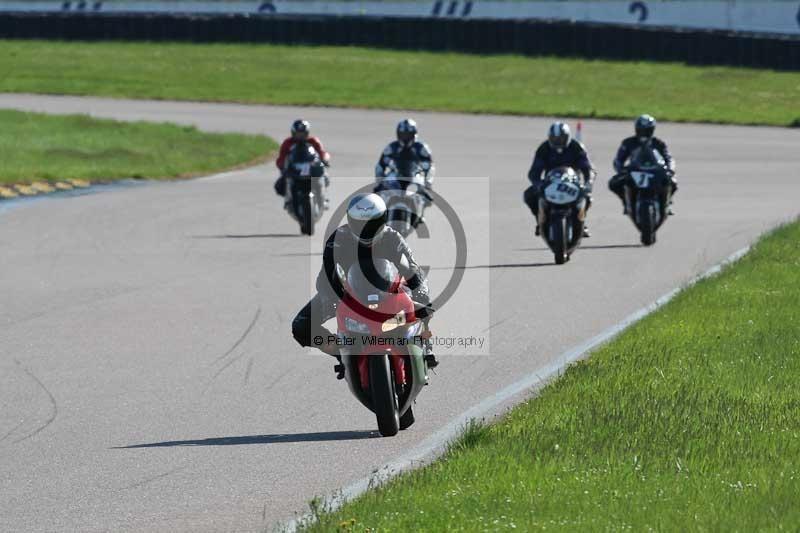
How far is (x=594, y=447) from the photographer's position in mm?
8125

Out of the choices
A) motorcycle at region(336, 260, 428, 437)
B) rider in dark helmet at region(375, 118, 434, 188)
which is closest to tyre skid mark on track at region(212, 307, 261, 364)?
motorcycle at region(336, 260, 428, 437)

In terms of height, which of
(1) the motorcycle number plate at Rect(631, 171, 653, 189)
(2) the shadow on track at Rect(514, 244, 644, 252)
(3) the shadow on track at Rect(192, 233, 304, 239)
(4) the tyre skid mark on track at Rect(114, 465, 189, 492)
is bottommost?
(3) the shadow on track at Rect(192, 233, 304, 239)

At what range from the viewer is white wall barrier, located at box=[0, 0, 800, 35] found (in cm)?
4481

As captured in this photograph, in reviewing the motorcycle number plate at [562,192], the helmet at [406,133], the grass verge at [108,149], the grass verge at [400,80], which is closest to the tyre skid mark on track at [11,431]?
the motorcycle number plate at [562,192]

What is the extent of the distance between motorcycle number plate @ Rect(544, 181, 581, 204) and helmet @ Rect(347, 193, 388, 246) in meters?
9.07

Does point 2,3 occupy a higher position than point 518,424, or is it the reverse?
point 518,424

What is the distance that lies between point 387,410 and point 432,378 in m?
2.00

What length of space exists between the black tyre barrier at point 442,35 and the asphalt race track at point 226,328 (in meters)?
16.7

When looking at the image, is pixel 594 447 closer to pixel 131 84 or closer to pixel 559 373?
pixel 559 373

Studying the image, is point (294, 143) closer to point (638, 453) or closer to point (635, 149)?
point (635, 149)

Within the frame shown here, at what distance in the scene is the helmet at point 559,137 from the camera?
1814 cm

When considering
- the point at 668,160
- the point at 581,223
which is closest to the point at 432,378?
the point at 581,223

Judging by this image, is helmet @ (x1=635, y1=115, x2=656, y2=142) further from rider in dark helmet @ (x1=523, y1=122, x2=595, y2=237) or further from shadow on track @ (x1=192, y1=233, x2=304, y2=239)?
shadow on track @ (x1=192, y1=233, x2=304, y2=239)

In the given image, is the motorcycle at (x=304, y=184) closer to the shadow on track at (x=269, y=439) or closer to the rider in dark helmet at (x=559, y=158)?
the rider in dark helmet at (x=559, y=158)
